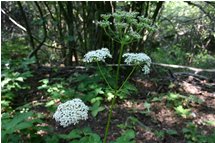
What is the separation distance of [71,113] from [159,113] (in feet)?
7.60

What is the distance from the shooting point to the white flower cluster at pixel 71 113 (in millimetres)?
1622

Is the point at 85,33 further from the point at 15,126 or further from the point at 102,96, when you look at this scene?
the point at 15,126

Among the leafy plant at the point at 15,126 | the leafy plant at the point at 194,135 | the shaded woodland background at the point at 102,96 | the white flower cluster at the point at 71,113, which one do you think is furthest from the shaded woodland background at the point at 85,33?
the white flower cluster at the point at 71,113

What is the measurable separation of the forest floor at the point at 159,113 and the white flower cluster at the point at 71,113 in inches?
63.6

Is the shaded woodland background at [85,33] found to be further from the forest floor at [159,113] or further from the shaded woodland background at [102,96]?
the forest floor at [159,113]

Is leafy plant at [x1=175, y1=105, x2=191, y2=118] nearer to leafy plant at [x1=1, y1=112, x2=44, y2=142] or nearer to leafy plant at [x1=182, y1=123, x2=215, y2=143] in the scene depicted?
leafy plant at [x1=182, y1=123, x2=215, y2=143]

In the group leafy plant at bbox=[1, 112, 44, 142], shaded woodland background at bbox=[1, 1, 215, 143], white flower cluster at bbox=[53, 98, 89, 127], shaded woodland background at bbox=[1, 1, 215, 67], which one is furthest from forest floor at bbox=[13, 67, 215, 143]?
white flower cluster at bbox=[53, 98, 89, 127]

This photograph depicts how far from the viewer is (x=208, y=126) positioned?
3.65 metres

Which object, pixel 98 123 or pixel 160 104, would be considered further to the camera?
pixel 160 104

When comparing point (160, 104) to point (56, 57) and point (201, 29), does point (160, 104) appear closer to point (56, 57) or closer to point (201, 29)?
point (56, 57)

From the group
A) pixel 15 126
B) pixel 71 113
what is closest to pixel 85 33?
pixel 15 126

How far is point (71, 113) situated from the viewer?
165 cm

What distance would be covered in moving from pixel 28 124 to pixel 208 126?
7.03 ft

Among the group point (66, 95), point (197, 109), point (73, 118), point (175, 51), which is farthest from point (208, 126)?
point (175, 51)
